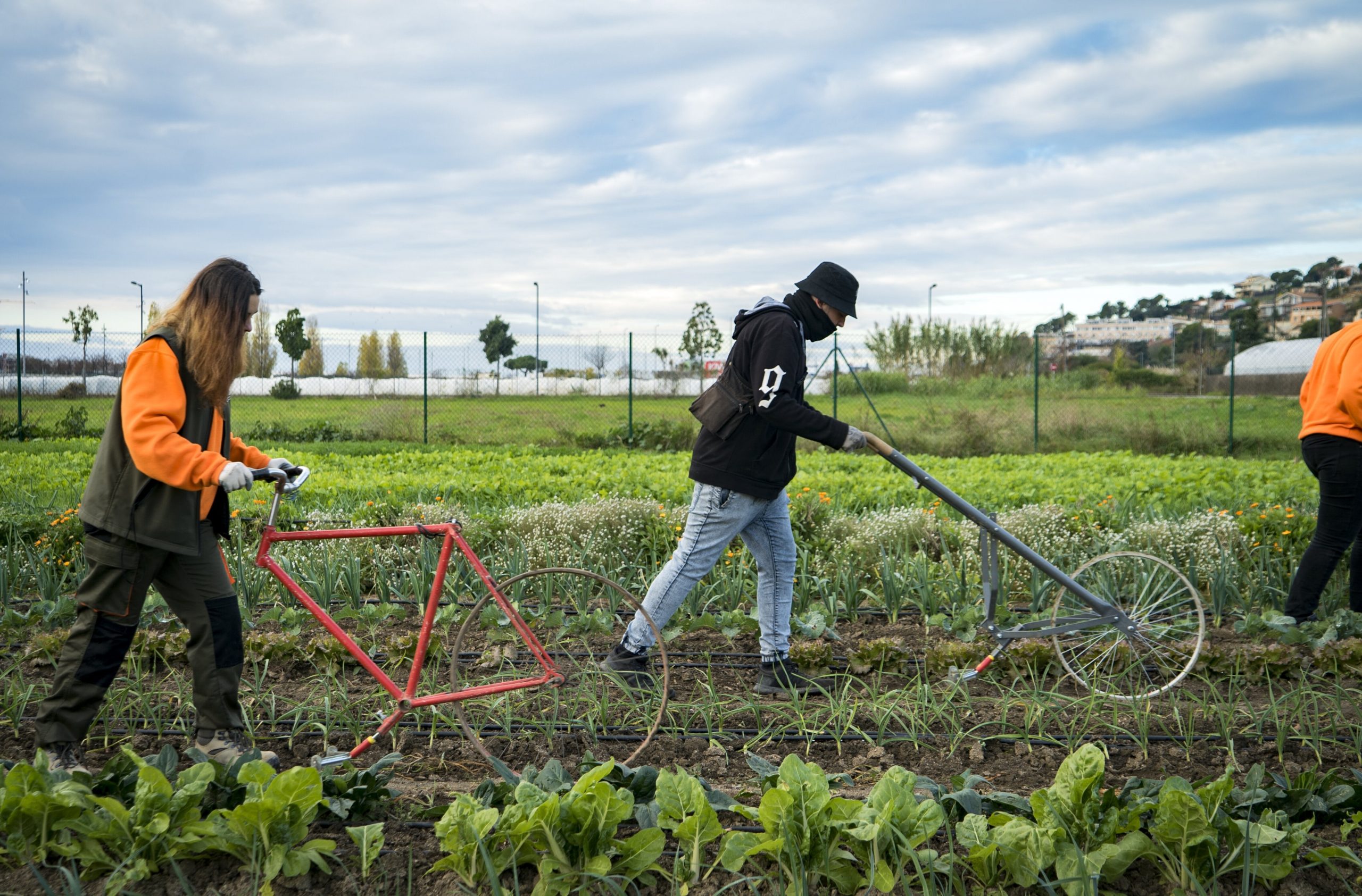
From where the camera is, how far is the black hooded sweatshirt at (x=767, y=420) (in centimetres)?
354

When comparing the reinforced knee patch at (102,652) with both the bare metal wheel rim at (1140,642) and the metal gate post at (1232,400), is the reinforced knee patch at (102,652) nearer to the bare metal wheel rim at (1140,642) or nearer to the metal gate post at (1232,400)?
the bare metal wheel rim at (1140,642)

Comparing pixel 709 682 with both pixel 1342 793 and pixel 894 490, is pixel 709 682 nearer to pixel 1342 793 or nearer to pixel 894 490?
pixel 1342 793

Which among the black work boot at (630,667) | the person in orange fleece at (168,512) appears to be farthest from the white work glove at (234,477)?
the black work boot at (630,667)

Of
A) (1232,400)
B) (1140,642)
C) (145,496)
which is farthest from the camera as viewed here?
(1232,400)

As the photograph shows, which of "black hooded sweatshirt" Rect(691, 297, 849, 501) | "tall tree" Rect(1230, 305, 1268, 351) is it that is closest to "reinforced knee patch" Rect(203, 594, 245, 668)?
"black hooded sweatshirt" Rect(691, 297, 849, 501)

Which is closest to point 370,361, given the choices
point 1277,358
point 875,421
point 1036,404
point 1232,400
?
point 875,421

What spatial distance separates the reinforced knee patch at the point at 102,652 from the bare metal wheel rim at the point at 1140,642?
3.24 metres

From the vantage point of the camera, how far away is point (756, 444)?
367 cm

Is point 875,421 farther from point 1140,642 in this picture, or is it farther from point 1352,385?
point 1140,642

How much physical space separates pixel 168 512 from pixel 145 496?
3.1 inches

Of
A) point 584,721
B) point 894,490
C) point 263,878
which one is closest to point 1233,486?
point 894,490

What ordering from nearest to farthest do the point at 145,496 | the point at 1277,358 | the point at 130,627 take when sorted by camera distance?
1. the point at 145,496
2. the point at 130,627
3. the point at 1277,358

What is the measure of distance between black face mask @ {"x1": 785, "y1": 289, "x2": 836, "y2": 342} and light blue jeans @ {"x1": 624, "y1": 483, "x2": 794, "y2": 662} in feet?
2.20

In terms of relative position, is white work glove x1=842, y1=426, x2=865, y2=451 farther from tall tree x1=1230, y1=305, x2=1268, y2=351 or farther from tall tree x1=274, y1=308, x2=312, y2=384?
tall tree x1=1230, y1=305, x2=1268, y2=351
